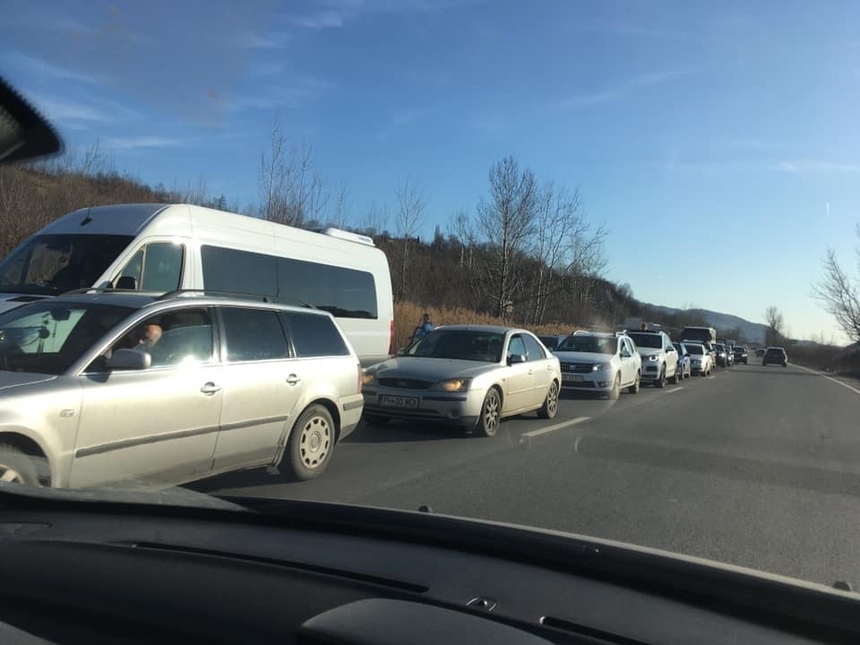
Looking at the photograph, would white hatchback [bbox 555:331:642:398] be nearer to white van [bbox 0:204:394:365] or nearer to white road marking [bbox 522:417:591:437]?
white road marking [bbox 522:417:591:437]

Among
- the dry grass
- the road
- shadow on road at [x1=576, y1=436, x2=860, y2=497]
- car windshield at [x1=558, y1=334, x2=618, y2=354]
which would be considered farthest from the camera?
the dry grass

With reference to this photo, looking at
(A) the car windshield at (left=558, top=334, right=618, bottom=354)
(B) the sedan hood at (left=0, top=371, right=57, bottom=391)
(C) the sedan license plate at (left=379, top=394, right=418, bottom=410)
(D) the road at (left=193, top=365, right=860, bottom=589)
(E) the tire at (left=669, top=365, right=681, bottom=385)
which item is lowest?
(D) the road at (left=193, top=365, right=860, bottom=589)

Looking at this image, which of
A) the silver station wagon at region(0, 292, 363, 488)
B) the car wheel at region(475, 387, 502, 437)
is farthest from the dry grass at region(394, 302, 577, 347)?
the silver station wagon at region(0, 292, 363, 488)

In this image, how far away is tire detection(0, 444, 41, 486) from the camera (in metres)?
4.21

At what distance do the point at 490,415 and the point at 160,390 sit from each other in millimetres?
5567

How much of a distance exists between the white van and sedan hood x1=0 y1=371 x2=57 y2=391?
9.13ft

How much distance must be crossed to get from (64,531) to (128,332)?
246 centimetres

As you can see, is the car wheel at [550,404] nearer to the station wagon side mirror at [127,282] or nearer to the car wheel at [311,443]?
the car wheel at [311,443]

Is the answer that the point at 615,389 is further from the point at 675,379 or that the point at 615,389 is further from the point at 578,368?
the point at 675,379

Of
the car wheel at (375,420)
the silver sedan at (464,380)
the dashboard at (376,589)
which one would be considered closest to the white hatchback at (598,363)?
the silver sedan at (464,380)

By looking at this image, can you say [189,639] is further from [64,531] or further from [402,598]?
[64,531]

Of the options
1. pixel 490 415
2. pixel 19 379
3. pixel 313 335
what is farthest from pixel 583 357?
pixel 19 379

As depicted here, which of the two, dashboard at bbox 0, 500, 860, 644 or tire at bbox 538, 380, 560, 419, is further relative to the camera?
tire at bbox 538, 380, 560, 419

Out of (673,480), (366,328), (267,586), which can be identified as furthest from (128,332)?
(366,328)
